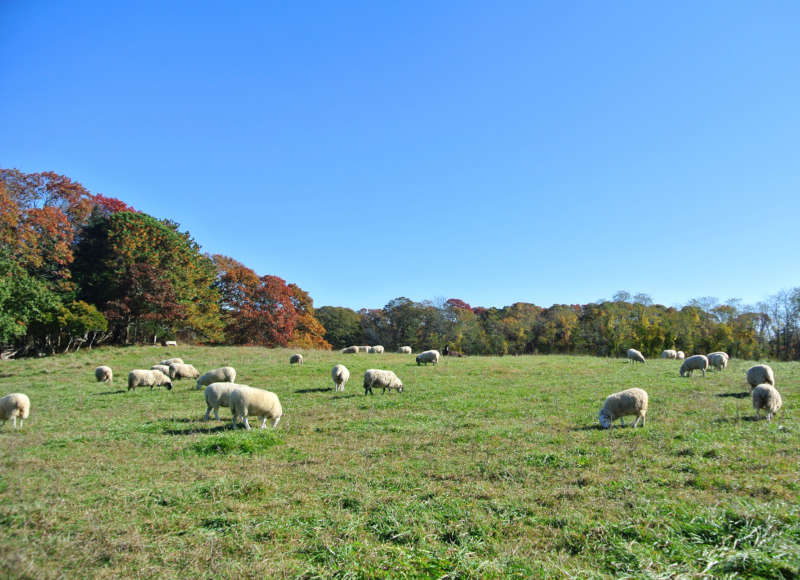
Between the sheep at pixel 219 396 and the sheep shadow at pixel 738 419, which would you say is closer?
the sheep shadow at pixel 738 419

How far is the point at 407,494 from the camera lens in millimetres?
7664

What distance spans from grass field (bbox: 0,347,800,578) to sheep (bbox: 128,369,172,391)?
277 inches

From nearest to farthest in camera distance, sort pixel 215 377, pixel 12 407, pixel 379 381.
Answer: pixel 12 407 < pixel 379 381 < pixel 215 377

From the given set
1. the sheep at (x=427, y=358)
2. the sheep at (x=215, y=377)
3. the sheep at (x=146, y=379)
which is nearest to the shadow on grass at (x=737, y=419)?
the sheep at (x=215, y=377)

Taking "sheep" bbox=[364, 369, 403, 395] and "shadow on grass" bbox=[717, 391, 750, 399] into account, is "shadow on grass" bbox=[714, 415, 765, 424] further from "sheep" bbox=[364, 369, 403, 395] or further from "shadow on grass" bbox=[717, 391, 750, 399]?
"sheep" bbox=[364, 369, 403, 395]

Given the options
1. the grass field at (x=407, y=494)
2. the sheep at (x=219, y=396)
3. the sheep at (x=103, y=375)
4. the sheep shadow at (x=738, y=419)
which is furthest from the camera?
the sheep at (x=103, y=375)

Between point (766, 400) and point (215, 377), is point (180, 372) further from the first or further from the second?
point (766, 400)

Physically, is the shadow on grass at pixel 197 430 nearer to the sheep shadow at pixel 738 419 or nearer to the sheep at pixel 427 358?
the sheep shadow at pixel 738 419

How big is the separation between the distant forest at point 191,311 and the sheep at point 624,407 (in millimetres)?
42175

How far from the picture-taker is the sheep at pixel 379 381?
2175cm

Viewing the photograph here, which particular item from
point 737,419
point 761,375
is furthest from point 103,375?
point 761,375

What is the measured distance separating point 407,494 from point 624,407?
9.54 metres

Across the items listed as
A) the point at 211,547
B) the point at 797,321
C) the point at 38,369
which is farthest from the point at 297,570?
the point at 797,321

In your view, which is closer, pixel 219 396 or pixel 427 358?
pixel 219 396
